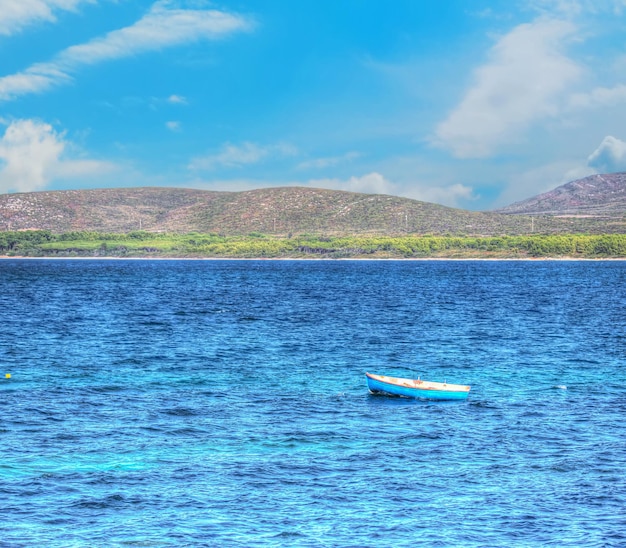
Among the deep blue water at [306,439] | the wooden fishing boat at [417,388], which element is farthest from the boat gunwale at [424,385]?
the deep blue water at [306,439]

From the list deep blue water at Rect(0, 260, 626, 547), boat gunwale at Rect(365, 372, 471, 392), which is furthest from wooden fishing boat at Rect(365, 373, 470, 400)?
deep blue water at Rect(0, 260, 626, 547)

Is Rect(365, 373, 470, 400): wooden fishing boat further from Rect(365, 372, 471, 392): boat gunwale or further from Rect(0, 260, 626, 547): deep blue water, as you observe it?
Rect(0, 260, 626, 547): deep blue water

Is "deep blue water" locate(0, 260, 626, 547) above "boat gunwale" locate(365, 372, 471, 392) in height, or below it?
below

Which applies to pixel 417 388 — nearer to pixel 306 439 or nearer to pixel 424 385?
Answer: pixel 424 385

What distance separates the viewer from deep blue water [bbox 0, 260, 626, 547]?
25.6 meters

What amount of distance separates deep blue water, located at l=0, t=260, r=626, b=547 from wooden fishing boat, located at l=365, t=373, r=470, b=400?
57cm

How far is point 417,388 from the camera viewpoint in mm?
43906

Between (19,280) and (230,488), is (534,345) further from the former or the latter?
(19,280)

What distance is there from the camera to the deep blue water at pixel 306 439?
1009 inches

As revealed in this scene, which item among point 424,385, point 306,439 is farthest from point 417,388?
point 306,439

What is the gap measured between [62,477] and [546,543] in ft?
54.4

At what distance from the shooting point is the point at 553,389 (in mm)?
46344

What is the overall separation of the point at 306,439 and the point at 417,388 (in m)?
10.6

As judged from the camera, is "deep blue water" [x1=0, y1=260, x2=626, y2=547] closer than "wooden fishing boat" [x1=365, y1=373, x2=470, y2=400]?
Yes
